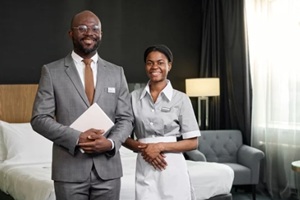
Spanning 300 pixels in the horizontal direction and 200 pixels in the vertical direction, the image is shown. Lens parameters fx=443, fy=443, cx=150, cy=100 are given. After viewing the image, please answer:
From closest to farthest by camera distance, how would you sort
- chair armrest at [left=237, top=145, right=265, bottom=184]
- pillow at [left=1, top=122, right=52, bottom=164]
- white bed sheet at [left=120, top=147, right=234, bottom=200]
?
1. white bed sheet at [left=120, top=147, right=234, bottom=200]
2. pillow at [left=1, top=122, right=52, bottom=164]
3. chair armrest at [left=237, top=145, right=265, bottom=184]

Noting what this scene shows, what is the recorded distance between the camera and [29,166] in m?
4.13

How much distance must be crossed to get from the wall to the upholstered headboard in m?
0.20

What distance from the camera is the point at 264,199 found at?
5328mm

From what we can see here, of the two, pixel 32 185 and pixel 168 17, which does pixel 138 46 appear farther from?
pixel 32 185

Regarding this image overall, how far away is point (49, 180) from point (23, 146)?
1.12 m

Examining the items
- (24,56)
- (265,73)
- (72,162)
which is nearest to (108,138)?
(72,162)

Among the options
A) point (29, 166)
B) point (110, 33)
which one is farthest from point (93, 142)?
point (110, 33)

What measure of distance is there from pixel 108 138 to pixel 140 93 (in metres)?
0.40

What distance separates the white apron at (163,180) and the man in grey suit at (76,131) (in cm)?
22

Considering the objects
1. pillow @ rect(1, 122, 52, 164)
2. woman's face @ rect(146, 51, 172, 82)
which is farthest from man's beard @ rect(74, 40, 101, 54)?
pillow @ rect(1, 122, 52, 164)

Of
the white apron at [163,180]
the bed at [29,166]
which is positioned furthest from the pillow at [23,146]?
the white apron at [163,180]

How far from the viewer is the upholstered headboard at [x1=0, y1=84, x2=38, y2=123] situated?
4988mm

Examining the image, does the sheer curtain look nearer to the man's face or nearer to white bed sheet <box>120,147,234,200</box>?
white bed sheet <box>120,147,234,200</box>

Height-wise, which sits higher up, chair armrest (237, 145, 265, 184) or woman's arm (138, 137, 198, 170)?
woman's arm (138, 137, 198, 170)
